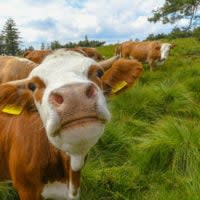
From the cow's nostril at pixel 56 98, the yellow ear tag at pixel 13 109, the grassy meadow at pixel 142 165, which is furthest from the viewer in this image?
the grassy meadow at pixel 142 165

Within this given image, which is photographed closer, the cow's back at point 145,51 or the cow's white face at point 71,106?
the cow's white face at point 71,106

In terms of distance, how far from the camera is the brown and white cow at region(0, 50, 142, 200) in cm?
259

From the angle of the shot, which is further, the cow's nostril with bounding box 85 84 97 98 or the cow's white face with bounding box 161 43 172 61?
the cow's white face with bounding box 161 43 172 61

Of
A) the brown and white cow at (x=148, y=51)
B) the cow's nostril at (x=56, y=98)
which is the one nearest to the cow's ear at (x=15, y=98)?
the cow's nostril at (x=56, y=98)

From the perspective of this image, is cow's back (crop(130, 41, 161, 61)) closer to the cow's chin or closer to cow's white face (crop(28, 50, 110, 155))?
cow's white face (crop(28, 50, 110, 155))

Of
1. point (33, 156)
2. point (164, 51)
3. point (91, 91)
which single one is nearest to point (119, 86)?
point (33, 156)

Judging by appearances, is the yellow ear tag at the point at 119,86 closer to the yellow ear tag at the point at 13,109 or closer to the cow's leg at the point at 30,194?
the yellow ear tag at the point at 13,109

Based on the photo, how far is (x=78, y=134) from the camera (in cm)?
264

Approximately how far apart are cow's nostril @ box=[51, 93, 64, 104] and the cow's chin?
0.49 ft

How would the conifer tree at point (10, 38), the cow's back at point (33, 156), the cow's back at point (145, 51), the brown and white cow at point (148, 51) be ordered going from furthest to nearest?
the conifer tree at point (10, 38) → the cow's back at point (145, 51) → the brown and white cow at point (148, 51) → the cow's back at point (33, 156)

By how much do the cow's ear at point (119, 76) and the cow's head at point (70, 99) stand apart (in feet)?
1.55

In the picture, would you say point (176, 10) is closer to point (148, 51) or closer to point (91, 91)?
point (148, 51)

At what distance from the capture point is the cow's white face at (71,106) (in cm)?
254

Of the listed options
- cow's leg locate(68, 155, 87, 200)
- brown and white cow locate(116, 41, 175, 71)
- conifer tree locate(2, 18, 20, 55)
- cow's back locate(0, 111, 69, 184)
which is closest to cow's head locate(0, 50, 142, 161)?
cow's leg locate(68, 155, 87, 200)
